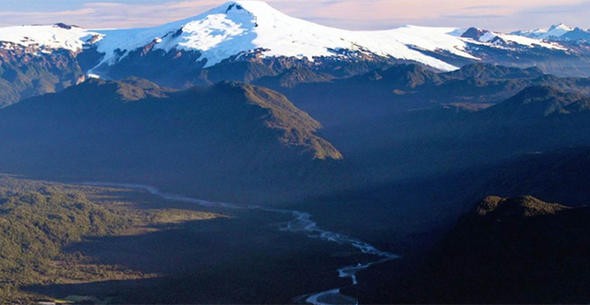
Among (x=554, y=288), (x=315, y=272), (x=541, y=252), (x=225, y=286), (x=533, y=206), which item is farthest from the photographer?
(x=315, y=272)

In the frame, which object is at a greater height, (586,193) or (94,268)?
(586,193)

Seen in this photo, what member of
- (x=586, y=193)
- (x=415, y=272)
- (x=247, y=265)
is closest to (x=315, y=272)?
(x=247, y=265)

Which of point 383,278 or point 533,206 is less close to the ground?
point 533,206

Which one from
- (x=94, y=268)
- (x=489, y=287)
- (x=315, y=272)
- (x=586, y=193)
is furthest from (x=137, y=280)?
(x=586, y=193)

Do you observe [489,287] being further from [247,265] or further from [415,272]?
[247,265]

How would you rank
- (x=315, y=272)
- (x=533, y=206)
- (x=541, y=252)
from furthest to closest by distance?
(x=315, y=272), (x=533, y=206), (x=541, y=252)

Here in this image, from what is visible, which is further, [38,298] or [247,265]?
[247,265]

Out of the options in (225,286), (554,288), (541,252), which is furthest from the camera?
(225,286)

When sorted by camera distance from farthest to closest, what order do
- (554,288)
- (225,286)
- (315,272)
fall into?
(315,272)
(225,286)
(554,288)

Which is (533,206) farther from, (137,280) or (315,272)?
(137,280)
